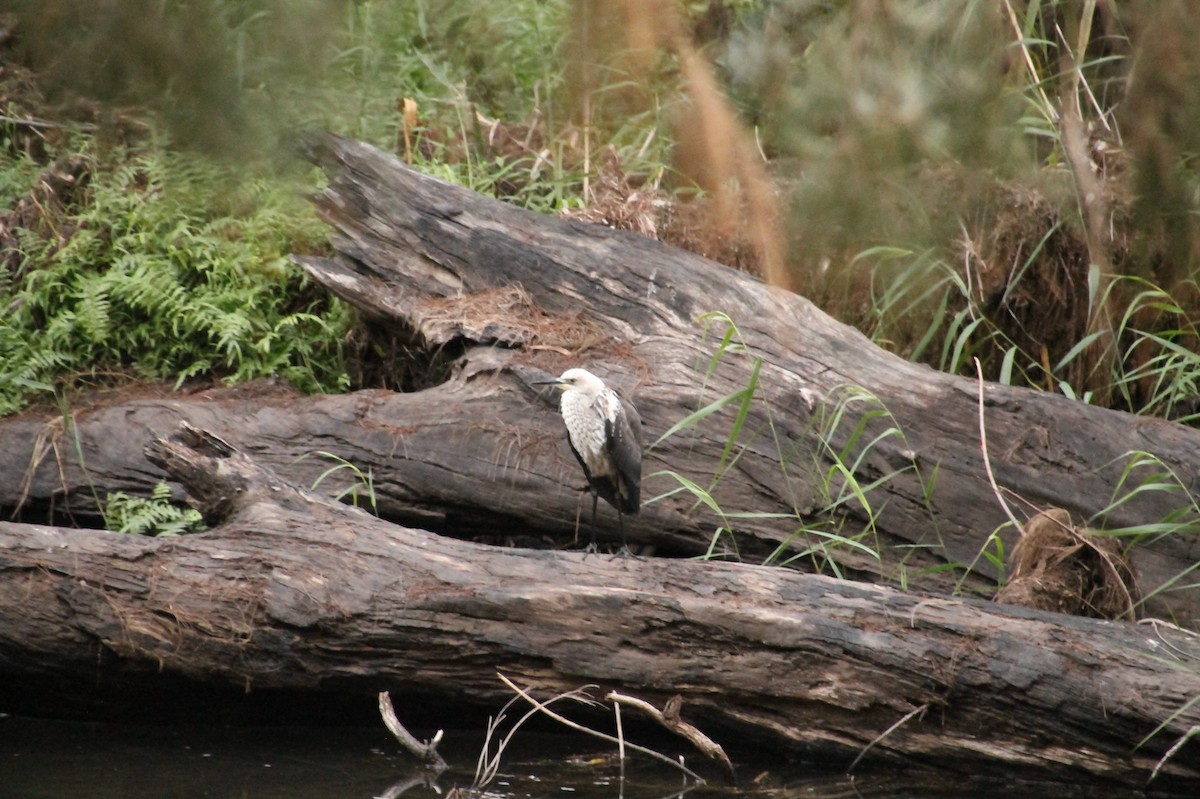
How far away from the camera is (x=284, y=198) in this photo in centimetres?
151

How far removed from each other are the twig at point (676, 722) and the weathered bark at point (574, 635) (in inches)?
4.4

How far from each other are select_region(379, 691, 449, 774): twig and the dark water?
5cm

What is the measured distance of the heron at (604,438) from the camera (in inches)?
158

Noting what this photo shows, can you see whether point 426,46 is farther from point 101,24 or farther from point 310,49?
point 101,24

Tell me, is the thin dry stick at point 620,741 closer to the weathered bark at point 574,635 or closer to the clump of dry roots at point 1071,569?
the weathered bark at point 574,635

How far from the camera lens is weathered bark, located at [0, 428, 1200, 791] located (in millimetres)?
3219

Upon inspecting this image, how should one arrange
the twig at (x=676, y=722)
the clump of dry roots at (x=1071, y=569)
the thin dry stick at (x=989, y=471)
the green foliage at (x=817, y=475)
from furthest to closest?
the green foliage at (x=817, y=475), the thin dry stick at (x=989, y=471), the clump of dry roots at (x=1071, y=569), the twig at (x=676, y=722)

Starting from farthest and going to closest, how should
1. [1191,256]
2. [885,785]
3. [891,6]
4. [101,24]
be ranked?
[885,785] < [1191,256] < [891,6] < [101,24]

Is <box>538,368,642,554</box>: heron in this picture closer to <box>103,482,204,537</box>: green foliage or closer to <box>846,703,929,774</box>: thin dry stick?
<box>846,703,929,774</box>: thin dry stick

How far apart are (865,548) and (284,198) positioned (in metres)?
2.95

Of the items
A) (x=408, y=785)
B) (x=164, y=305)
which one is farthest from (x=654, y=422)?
(x=164, y=305)

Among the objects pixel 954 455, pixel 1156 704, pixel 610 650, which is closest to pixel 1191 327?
pixel 954 455

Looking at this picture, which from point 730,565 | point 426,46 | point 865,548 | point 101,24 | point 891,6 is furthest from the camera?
point 865,548

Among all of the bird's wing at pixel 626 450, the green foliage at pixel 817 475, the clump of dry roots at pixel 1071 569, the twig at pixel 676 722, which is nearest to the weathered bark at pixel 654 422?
the green foliage at pixel 817 475
